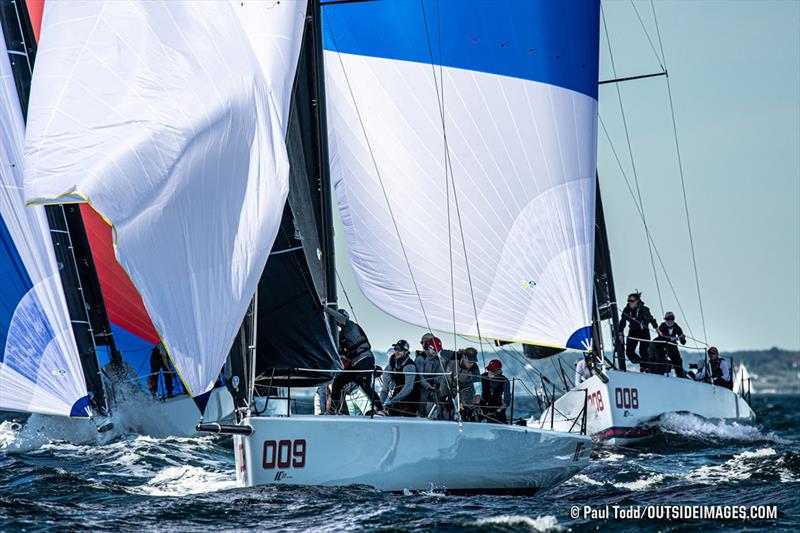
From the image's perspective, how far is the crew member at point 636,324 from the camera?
885 inches

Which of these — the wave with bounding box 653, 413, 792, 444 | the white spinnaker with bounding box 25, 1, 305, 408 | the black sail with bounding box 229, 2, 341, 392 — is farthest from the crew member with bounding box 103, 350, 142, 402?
the white spinnaker with bounding box 25, 1, 305, 408

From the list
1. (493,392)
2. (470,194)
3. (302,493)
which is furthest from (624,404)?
(302,493)

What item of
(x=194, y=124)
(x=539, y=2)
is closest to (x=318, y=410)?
(x=194, y=124)

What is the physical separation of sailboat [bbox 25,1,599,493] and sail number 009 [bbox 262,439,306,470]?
19 millimetres

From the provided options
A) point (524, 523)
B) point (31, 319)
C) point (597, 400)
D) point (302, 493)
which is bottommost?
point (524, 523)

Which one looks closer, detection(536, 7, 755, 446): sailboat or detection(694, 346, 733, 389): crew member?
detection(536, 7, 755, 446): sailboat

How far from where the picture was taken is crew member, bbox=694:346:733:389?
24.6m

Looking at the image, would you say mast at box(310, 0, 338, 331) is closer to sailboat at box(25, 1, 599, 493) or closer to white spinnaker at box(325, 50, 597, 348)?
sailboat at box(25, 1, 599, 493)

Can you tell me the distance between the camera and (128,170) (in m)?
11.6

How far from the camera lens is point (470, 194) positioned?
59.1ft

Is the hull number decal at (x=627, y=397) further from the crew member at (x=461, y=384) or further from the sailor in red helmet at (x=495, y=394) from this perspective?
the crew member at (x=461, y=384)

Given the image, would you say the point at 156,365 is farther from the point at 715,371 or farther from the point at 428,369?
the point at 715,371

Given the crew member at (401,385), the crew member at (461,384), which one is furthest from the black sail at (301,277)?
the crew member at (461,384)

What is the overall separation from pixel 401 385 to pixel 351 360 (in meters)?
0.62
